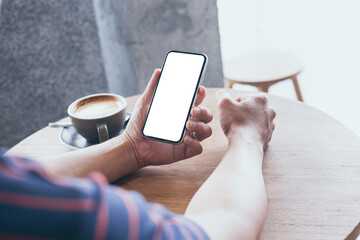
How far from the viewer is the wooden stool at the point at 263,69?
68.7 inches

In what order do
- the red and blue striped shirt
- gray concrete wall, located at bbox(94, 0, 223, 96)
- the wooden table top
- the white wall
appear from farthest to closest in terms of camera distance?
1. the white wall
2. gray concrete wall, located at bbox(94, 0, 223, 96)
3. the wooden table top
4. the red and blue striped shirt

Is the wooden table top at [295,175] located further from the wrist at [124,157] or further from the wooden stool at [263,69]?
the wooden stool at [263,69]

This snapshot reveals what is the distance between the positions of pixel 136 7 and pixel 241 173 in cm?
158

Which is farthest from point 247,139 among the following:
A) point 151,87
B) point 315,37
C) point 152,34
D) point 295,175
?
point 315,37

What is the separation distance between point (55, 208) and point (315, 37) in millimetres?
2257

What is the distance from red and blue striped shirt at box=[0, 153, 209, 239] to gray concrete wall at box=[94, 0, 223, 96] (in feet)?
5.16

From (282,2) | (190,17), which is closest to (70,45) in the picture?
(190,17)

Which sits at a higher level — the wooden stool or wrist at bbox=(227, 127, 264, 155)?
wrist at bbox=(227, 127, 264, 155)

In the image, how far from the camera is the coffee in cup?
33.5 inches

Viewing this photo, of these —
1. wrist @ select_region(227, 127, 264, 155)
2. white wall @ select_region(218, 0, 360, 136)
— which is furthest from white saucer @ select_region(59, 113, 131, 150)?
white wall @ select_region(218, 0, 360, 136)

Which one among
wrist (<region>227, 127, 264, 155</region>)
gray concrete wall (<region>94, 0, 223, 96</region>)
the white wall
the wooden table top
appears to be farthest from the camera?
the white wall

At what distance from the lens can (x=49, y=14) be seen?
169 cm

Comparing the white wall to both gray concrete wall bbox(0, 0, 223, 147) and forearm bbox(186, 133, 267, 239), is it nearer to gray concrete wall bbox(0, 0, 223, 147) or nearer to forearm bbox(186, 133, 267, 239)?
gray concrete wall bbox(0, 0, 223, 147)

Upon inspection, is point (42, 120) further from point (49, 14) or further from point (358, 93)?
point (358, 93)
